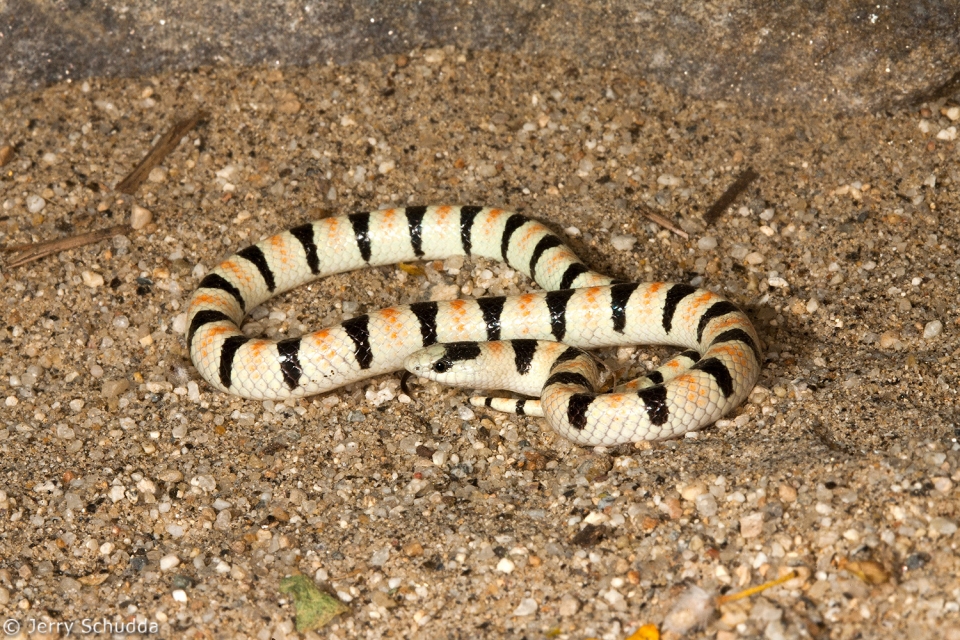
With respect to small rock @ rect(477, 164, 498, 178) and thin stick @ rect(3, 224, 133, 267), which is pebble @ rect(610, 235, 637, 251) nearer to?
small rock @ rect(477, 164, 498, 178)

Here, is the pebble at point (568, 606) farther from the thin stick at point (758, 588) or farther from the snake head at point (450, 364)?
the snake head at point (450, 364)

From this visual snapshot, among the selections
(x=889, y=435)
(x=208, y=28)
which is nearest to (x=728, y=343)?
(x=889, y=435)

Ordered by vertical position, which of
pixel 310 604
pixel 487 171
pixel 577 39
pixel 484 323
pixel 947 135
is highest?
pixel 947 135

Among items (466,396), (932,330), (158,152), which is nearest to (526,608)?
(466,396)

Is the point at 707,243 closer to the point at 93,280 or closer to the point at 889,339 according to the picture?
the point at 889,339

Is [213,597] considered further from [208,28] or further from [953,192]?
[953,192]

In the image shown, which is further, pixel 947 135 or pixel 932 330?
pixel 947 135
